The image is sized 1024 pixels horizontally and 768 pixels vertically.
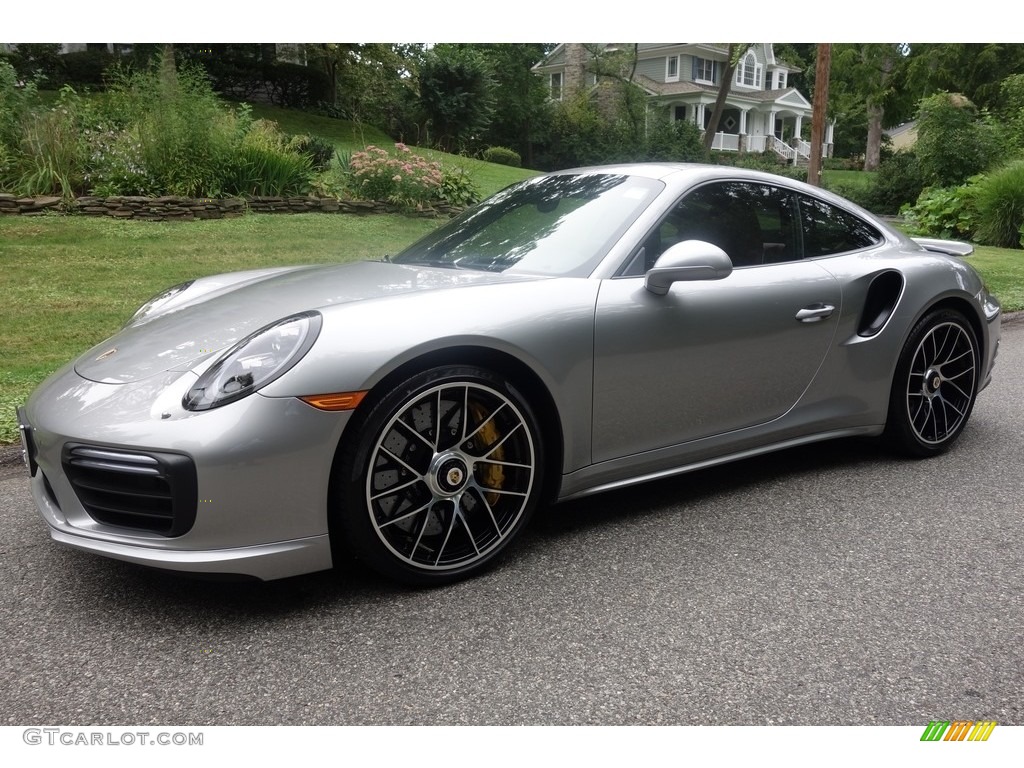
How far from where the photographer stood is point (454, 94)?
86.9 feet

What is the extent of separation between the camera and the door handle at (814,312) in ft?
11.7

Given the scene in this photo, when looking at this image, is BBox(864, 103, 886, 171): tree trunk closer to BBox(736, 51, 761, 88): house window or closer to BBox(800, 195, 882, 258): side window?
BBox(736, 51, 761, 88): house window

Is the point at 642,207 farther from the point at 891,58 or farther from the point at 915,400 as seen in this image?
the point at 891,58

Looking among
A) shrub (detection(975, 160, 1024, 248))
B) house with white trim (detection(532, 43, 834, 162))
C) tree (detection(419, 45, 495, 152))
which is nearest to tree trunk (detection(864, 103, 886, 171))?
house with white trim (detection(532, 43, 834, 162))

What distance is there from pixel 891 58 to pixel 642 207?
4494cm

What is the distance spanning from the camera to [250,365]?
2523 millimetres

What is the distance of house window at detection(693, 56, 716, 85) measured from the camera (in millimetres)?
45384

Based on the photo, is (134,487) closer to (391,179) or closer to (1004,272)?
(391,179)

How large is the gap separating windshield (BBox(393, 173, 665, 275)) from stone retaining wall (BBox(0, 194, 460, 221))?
8.06 metres

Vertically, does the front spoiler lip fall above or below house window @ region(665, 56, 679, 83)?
below

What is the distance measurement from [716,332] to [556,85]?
44.5 metres

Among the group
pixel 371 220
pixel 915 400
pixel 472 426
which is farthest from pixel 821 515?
pixel 371 220

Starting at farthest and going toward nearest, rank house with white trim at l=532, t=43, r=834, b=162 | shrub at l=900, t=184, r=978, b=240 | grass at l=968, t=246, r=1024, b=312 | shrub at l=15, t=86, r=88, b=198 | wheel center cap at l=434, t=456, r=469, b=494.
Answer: house with white trim at l=532, t=43, r=834, b=162 < shrub at l=900, t=184, r=978, b=240 < shrub at l=15, t=86, r=88, b=198 < grass at l=968, t=246, r=1024, b=312 < wheel center cap at l=434, t=456, r=469, b=494

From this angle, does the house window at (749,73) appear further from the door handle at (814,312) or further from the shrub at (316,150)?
the door handle at (814,312)
